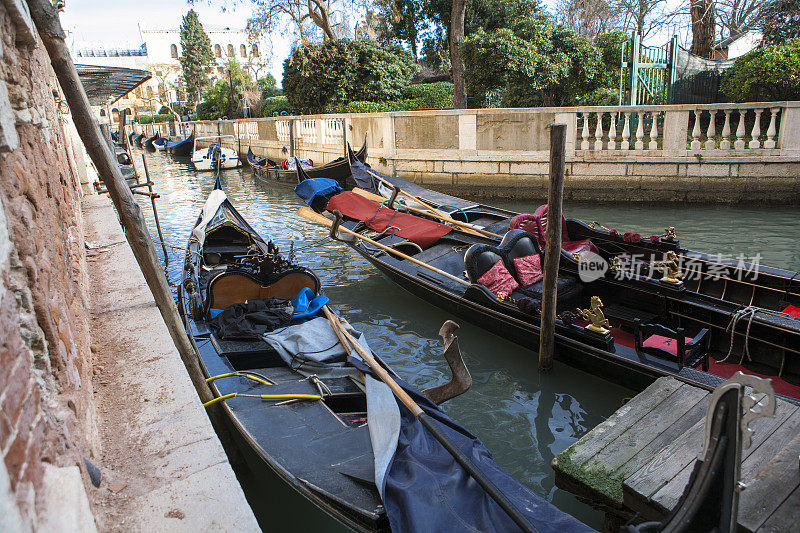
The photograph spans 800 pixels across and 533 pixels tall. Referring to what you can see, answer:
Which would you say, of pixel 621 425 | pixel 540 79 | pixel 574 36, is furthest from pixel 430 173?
pixel 621 425

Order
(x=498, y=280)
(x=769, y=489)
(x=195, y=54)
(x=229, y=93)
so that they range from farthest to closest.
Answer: (x=195, y=54)
(x=229, y=93)
(x=498, y=280)
(x=769, y=489)

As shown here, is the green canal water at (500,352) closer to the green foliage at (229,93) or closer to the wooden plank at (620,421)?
the wooden plank at (620,421)

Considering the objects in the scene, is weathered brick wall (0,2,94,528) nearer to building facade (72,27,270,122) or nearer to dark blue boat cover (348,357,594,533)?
dark blue boat cover (348,357,594,533)

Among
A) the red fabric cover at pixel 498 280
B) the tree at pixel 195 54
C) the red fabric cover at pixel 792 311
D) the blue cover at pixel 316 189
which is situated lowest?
the red fabric cover at pixel 792 311

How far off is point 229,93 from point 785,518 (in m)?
24.4

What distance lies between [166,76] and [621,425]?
132 feet

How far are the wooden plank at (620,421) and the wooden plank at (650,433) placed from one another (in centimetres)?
2

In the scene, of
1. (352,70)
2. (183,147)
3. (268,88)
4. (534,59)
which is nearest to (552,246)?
(534,59)

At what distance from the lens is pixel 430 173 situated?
31.3 ft

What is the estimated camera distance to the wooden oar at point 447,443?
1735 mm

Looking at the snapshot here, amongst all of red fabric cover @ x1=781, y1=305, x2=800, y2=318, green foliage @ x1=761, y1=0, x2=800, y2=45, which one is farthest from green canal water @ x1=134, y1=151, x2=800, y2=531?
green foliage @ x1=761, y1=0, x2=800, y2=45

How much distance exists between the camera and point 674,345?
10.3ft

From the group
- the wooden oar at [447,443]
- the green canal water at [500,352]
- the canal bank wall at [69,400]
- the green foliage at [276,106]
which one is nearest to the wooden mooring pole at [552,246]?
the green canal water at [500,352]

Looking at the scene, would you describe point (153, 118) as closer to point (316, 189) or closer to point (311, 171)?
point (311, 171)
